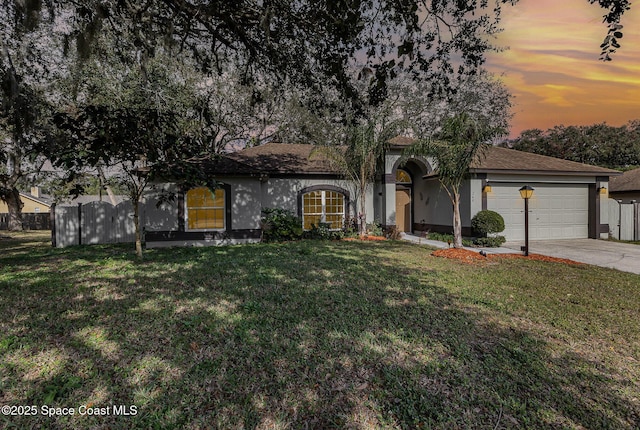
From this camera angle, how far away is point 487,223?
39.1ft

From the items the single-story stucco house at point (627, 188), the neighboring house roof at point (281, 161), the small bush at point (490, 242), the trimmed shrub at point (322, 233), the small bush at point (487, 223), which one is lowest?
the small bush at point (490, 242)

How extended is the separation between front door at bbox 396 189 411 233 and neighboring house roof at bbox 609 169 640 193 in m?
11.6

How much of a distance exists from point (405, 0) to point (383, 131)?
8.65 m

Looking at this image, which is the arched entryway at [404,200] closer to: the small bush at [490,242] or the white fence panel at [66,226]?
the small bush at [490,242]

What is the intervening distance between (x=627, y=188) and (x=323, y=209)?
1641 cm

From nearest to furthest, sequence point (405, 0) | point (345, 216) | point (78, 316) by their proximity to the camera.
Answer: point (78, 316)
point (405, 0)
point (345, 216)

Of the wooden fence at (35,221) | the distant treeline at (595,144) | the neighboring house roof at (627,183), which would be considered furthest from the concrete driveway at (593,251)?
the wooden fence at (35,221)

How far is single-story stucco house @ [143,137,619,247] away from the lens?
12.2m

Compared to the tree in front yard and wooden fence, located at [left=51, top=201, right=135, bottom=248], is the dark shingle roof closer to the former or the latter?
the tree in front yard

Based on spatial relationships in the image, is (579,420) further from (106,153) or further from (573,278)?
(106,153)

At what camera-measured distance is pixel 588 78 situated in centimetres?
730

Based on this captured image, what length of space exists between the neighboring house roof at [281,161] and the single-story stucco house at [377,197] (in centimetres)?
5

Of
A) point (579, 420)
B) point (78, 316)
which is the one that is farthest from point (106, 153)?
point (579, 420)

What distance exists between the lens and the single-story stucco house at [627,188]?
16.5 metres
